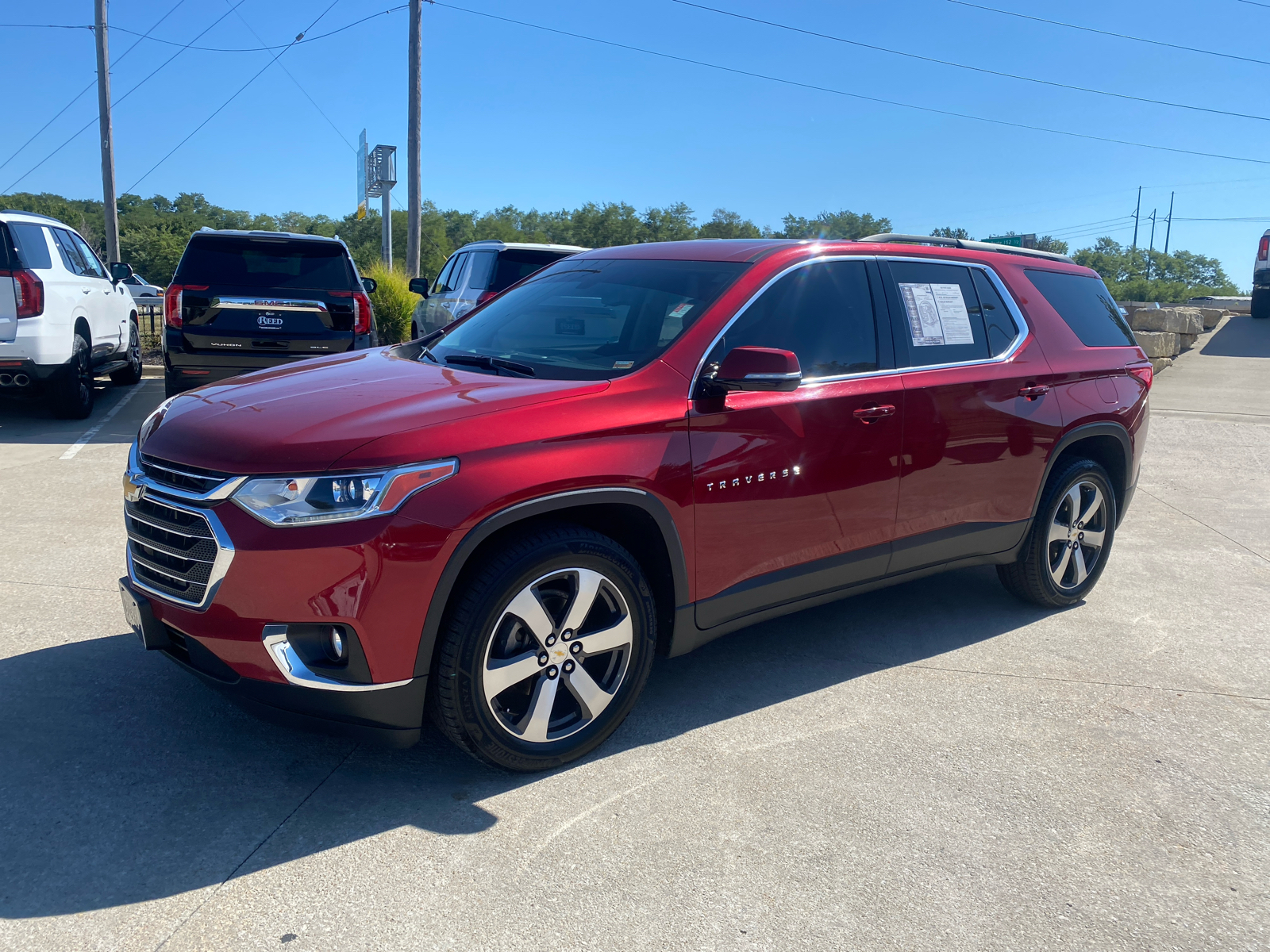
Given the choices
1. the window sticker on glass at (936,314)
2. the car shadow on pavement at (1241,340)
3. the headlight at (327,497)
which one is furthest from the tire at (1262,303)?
the headlight at (327,497)

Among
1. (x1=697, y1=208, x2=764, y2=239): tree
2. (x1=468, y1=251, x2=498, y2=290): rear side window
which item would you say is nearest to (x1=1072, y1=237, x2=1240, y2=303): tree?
(x1=697, y1=208, x2=764, y2=239): tree

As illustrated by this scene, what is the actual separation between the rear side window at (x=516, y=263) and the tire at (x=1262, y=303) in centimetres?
1619

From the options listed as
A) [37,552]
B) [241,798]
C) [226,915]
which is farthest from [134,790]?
[37,552]

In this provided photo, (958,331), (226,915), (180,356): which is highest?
(958,331)

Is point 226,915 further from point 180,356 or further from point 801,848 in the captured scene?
point 180,356

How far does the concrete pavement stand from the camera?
102 inches

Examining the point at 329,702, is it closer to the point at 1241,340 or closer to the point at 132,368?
the point at 132,368

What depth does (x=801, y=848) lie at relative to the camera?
115 inches

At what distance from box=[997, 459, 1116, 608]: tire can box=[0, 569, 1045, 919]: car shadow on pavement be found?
2.43 feet

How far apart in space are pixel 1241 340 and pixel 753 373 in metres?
18.2

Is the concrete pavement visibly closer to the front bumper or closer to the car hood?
the front bumper

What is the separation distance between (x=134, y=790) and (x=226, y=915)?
0.77 m

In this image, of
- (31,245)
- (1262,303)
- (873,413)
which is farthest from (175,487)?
(1262,303)

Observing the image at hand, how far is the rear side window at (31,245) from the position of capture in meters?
8.64
